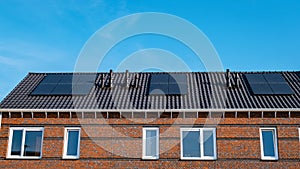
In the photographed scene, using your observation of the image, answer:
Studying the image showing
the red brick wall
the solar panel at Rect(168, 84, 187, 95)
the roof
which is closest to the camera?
the red brick wall

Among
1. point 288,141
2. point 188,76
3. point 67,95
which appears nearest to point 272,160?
point 288,141

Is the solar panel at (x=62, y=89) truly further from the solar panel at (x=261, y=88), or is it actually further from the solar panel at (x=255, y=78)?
the solar panel at (x=255, y=78)

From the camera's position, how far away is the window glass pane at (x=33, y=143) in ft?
49.7

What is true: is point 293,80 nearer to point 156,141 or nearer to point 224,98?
point 224,98

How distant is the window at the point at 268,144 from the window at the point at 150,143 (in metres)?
4.53

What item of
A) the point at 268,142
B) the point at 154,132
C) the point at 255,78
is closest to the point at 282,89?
the point at 255,78

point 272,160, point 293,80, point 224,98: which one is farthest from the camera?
point 293,80

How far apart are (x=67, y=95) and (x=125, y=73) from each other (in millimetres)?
3510

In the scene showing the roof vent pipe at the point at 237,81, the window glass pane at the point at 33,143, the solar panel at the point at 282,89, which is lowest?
the window glass pane at the point at 33,143

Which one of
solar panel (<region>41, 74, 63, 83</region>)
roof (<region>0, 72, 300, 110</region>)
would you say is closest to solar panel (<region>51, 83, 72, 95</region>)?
roof (<region>0, 72, 300, 110</region>)

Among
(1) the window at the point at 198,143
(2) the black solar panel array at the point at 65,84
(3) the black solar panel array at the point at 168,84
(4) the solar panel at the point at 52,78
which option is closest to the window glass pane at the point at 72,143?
(2) the black solar panel array at the point at 65,84

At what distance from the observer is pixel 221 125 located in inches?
590

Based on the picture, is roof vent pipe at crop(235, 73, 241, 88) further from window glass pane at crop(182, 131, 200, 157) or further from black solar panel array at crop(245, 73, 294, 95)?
window glass pane at crop(182, 131, 200, 157)

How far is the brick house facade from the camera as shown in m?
14.7
